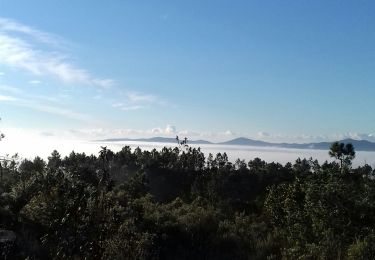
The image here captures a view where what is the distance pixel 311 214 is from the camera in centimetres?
2000

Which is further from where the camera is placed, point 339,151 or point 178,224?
point 339,151

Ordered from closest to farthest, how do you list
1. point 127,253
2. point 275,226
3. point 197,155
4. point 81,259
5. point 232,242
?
1. point 127,253
2. point 81,259
3. point 232,242
4. point 275,226
5. point 197,155

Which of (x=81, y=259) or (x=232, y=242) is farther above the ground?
(x=81, y=259)

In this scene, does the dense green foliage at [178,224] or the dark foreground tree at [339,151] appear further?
the dark foreground tree at [339,151]

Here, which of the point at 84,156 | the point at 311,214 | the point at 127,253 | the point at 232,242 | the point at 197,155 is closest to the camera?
the point at 127,253

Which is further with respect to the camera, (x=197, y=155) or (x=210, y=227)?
(x=197, y=155)

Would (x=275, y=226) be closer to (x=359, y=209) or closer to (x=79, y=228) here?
(x=359, y=209)

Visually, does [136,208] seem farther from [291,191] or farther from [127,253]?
[127,253]

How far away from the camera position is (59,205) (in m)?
17.8

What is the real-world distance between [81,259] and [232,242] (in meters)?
16.3

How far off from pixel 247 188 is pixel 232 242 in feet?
136

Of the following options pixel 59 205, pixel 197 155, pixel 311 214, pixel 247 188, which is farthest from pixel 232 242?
pixel 197 155

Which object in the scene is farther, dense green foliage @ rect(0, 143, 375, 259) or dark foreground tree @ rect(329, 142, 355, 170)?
dark foreground tree @ rect(329, 142, 355, 170)

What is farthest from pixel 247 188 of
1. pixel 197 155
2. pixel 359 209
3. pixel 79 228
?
pixel 79 228
